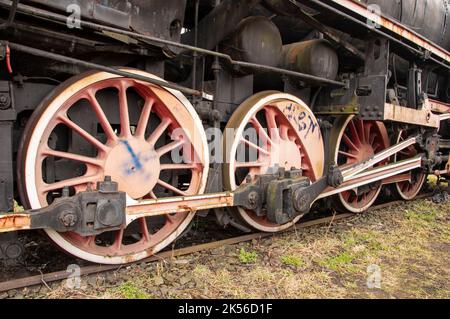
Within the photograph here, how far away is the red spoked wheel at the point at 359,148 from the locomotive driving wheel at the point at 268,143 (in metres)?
0.70

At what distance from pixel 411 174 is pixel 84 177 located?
4.19 metres

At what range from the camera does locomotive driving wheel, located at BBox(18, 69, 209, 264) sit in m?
2.02

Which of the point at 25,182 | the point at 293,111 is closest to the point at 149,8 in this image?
the point at 25,182

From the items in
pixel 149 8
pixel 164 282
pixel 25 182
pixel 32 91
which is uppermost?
pixel 149 8

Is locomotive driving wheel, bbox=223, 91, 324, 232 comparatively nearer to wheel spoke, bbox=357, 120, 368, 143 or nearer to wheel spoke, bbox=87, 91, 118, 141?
wheel spoke, bbox=87, 91, 118, 141

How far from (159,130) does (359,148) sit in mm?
2609

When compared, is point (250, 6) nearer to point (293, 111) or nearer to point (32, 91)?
point (293, 111)

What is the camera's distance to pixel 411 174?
489cm

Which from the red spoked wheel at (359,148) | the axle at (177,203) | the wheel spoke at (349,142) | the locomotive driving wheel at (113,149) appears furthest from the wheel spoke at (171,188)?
the wheel spoke at (349,142)

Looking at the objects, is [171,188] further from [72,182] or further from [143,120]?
[72,182]

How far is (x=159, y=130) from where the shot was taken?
8.11ft

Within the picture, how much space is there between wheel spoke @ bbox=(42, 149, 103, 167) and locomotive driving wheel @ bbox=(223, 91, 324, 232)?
0.93 m

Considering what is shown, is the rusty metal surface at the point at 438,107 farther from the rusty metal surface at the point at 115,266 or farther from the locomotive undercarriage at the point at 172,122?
the rusty metal surface at the point at 115,266

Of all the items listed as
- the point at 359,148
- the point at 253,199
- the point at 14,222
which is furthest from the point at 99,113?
the point at 359,148
